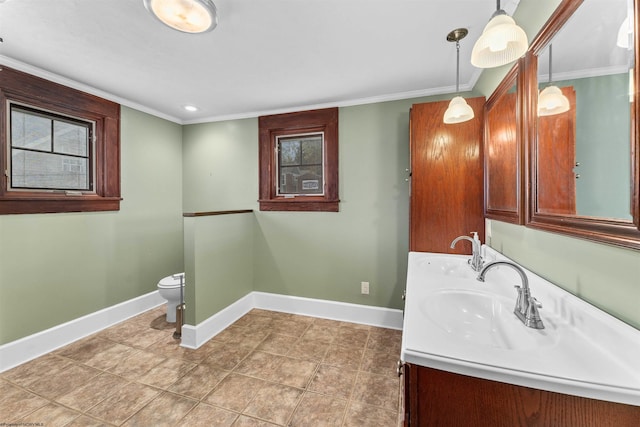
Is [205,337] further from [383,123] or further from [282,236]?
[383,123]

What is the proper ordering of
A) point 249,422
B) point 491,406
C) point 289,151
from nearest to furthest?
point 491,406
point 249,422
point 289,151

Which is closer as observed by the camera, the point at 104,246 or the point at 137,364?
the point at 137,364

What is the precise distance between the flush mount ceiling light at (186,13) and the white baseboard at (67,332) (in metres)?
2.56

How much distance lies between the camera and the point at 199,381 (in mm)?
1803

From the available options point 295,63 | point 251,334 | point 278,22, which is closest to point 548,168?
point 278,22

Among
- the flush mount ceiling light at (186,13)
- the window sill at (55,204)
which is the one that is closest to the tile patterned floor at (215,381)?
the window sill at (55,204)

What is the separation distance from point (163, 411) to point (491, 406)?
1.77 m

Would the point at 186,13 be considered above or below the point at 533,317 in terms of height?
above

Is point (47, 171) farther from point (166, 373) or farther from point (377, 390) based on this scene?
point (377, 390)

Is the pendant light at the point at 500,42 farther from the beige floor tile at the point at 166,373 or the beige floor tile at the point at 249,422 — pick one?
the beige floor tile at the point at 166,373

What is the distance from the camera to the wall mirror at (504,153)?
132cm

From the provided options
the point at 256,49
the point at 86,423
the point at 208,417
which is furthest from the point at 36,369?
the point at 256,49

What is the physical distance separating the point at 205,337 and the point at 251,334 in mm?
400

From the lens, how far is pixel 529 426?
2.03 feet
